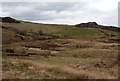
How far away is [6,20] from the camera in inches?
3189

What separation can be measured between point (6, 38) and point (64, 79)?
116ft

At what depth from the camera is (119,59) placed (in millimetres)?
16312

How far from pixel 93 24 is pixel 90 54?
94390 millimetres

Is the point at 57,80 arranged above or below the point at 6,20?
below

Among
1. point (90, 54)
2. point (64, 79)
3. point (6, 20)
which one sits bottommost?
point (90, 54)

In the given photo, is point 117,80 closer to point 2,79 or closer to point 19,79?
point 19,79

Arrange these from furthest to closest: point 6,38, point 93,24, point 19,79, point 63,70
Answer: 1. point 93,24
2. point 6,38
3. point 63,70
4. point 19,79

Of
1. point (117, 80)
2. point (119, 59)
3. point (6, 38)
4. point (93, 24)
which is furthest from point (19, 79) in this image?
point (93, 24)

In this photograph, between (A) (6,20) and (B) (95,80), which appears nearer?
(B) (95,80)

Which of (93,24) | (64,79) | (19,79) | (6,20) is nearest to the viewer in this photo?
(19,79)

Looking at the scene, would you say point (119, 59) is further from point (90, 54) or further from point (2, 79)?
point (2, 79)

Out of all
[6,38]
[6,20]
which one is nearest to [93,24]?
[6,20]

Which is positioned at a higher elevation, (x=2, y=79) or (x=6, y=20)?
(x=6, y=20)

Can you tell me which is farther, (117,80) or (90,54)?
(90,54)
